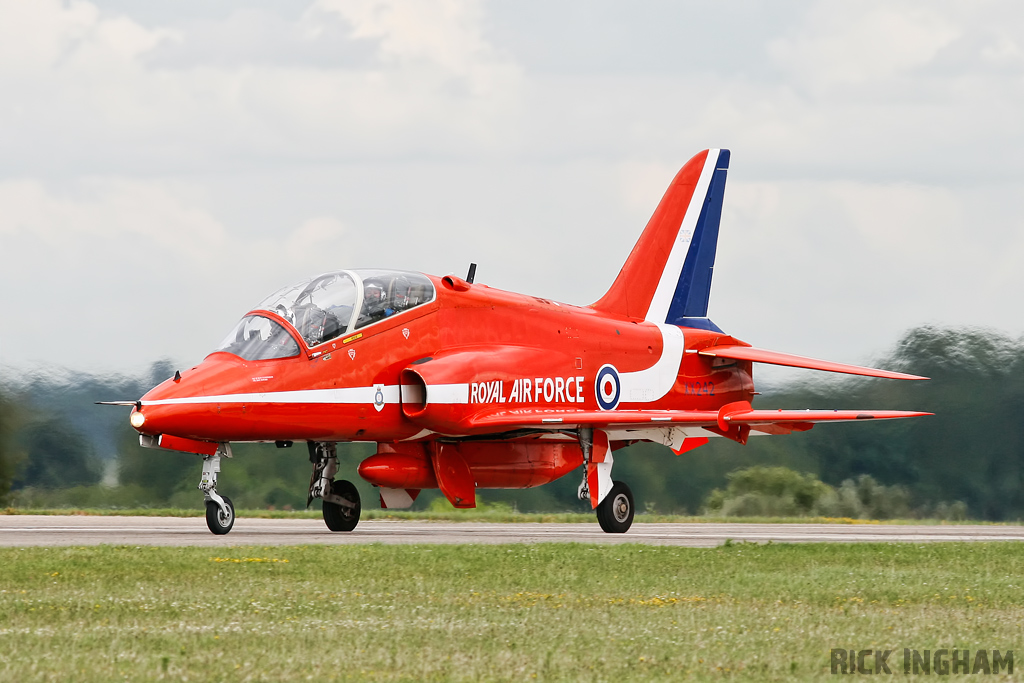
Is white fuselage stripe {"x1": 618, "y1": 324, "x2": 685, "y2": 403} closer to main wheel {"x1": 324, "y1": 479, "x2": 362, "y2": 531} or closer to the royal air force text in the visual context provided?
the royal air force text

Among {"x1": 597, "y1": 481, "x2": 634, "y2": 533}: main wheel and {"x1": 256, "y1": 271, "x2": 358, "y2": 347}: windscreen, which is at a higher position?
{"x1": 256, "y1": 271, "x2": 358, "y2": 347}: windscreen

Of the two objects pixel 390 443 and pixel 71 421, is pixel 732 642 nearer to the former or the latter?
pixel 390 443

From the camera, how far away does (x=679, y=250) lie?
23203 millimetres

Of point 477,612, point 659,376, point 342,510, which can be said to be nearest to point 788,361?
point 659,376

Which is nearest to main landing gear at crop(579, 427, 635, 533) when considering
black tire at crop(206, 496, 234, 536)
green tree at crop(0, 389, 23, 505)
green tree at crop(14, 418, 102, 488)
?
black tire at crop(206, 496, 234, 536)

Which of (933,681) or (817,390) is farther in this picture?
(817,390)

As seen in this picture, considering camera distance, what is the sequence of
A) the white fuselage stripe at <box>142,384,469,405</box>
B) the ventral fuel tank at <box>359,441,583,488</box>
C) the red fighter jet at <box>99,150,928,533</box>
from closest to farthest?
1. the white fuselage stripe at <box>142,384,469,405</box>
2. the red fighter jet at <box>99,150,928,533</box>
3. the ventral fuel tank at <box>359,441,583,488</box>

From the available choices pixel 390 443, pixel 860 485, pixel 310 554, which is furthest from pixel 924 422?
pixel 310 554

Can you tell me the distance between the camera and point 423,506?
23906 mm

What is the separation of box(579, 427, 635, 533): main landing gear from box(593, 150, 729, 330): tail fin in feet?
13.6

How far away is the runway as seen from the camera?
15438mm

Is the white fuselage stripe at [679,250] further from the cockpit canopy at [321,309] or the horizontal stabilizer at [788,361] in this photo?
the cockpit canopy at [321,309]

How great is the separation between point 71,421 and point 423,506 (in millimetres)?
6259

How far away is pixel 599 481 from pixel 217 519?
17.1 feet
